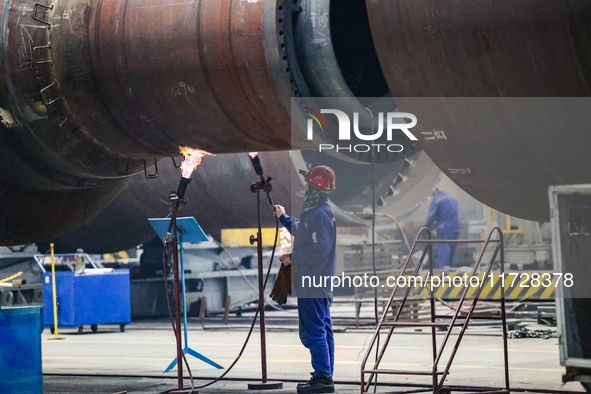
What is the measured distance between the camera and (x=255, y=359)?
9.87 metres

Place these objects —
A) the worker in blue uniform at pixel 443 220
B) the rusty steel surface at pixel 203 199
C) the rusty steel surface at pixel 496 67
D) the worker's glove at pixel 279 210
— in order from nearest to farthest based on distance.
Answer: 1. the rusty steel surface at pixel 496 67
2. the worker's glove at pixel 279 210
3. the rusty steel surface at pixel 203 199
4. the worker in blue uniform at pixel 443 220

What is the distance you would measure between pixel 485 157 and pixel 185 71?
1.96m

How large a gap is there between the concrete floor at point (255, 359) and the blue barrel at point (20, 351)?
84 centimetres

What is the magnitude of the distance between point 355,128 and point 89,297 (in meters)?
8.03

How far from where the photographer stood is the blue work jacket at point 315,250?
24.1 ft

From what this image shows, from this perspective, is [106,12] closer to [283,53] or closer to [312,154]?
[283,53]

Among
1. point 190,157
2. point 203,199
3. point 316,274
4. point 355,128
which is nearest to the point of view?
point 355,128

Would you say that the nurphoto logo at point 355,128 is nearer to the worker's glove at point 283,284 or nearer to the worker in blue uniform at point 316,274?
the worker in blue uniform at point 316,274

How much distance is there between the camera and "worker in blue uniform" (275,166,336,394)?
734 centimetres

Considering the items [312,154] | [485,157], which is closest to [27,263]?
[312,154]

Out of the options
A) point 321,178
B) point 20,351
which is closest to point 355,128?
point 321,178

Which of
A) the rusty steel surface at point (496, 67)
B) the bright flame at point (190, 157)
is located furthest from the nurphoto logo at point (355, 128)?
the bright flame at point (190, 157)

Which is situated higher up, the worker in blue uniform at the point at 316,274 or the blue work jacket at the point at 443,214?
the blue work jacket at the point at 443,214

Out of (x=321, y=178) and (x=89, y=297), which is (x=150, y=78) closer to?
(x=321, y=178)
